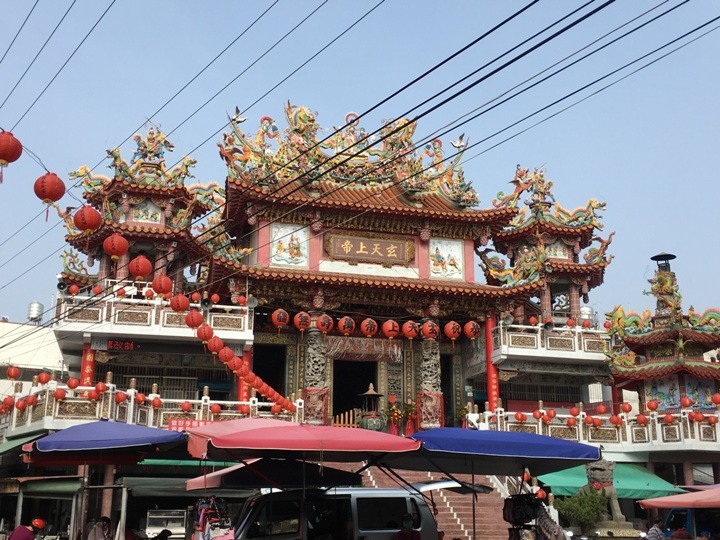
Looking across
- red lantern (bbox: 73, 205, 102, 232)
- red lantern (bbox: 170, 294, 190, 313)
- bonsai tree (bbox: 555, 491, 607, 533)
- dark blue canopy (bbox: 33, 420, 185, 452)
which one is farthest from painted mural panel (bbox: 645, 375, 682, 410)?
red lantern (bbox: 73, 205, 102, 232)

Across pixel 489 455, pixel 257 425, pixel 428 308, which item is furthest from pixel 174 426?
pixel 489 455

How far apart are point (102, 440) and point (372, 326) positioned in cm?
1472

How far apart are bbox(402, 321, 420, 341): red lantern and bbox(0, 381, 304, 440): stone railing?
17.6 feet

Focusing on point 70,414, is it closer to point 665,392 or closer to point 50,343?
point 665,392

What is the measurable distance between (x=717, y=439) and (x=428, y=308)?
952cm

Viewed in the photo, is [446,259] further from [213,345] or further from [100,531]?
[100,531]

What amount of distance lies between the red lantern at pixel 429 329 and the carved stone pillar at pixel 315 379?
10.7 feet

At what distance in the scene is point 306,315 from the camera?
984 inches

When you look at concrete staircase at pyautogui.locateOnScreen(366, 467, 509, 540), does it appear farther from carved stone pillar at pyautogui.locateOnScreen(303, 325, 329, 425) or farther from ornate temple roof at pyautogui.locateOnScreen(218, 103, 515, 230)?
ornate temple roof at pyautogui.locateOnScreen(218, 103, 515, 230)

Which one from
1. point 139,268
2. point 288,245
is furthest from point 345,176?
point 139,268

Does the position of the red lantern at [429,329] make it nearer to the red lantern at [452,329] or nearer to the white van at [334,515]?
the red lantern at [452,329]

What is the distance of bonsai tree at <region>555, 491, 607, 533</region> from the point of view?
17.0 meters

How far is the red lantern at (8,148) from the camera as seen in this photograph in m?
10.9

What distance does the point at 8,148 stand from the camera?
35.8 ft
